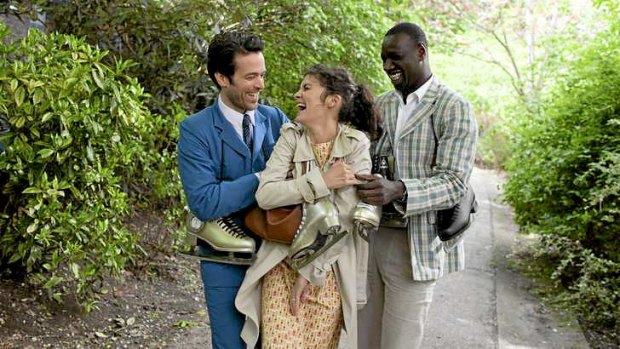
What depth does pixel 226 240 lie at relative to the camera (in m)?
2.63

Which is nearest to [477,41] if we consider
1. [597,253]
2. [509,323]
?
[597,253]

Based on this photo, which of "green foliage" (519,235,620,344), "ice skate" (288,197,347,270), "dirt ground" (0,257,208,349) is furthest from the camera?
"green foliage" (519,235,620,344)

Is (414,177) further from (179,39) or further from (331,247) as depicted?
(179,39)

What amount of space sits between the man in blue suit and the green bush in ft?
4.41

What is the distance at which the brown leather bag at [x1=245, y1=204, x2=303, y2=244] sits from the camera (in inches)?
101

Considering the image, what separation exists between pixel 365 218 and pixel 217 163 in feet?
1.99

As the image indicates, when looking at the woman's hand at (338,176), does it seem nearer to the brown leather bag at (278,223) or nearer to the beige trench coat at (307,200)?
the beige trench coat at (307,200)

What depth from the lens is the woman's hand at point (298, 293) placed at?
8.63 ft

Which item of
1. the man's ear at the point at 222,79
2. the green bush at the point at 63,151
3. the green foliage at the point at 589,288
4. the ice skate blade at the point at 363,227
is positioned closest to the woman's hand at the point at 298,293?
the ice skate blade at the point at 363,227

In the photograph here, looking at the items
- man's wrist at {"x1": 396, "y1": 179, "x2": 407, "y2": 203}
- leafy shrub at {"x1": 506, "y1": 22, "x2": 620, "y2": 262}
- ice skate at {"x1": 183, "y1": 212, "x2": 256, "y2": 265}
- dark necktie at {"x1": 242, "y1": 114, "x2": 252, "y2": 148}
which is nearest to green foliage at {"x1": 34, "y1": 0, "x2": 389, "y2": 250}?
leafy shrub at {"x1": 506, "y1": 22, "x2": 620, "y2": 262}

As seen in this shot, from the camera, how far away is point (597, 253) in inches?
245

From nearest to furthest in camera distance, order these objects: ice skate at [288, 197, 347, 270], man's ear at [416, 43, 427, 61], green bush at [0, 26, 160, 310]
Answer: ice skate at [288, 197, 347, 270] → man's ear at [416, 43, 427, 61] → green bush at [0, 26, 160, 310]

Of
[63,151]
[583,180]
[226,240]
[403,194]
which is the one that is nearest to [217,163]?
[226,240]

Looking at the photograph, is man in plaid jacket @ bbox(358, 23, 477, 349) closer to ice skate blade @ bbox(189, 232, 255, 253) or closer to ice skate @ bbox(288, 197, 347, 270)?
ice skate @ bbox(288, 197, 347, 270)
